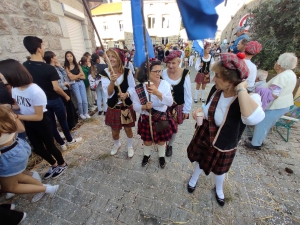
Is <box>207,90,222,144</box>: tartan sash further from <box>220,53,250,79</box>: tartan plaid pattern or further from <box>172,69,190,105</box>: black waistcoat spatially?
<box>172,69,190,105</box>: black waistcoat

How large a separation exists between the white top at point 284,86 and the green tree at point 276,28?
3.40 metres

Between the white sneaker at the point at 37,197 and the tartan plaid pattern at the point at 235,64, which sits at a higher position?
the tartan plaid pattern at the point at 235,64

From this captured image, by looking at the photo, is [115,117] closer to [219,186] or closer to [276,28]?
[219,186]

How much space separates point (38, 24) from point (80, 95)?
200 cm

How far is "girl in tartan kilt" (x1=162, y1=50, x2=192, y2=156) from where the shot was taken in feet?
8.02

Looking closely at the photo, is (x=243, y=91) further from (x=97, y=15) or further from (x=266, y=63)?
(x=97, y=15)

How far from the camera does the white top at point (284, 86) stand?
2574 millimetres

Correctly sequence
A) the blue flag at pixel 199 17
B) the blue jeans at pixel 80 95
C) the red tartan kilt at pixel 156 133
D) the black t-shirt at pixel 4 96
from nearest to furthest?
the blue flag at pixel 199 17 < the black t-shirt at pixel 4 96 < the red tartan kilt at pixel 156 133 < the blue jeans at pixel 80 95

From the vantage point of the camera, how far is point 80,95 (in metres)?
4.56

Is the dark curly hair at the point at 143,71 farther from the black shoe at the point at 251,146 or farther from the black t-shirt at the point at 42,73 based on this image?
the black shoe at the point at 251,146

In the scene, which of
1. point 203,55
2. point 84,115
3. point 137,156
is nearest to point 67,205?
point 137,156

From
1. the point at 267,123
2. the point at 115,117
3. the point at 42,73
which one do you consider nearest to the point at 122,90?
the point at 115,117

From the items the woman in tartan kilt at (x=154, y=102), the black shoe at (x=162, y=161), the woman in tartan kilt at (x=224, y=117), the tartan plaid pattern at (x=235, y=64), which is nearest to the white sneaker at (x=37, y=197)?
the woman in tartan kilt at (x=154, y=102)

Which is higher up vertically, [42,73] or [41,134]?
[42,73]
